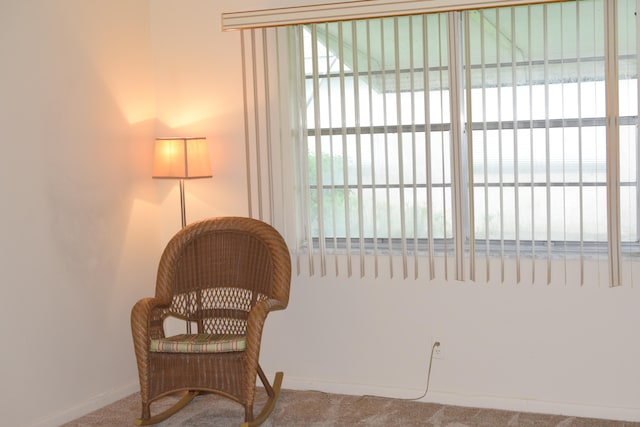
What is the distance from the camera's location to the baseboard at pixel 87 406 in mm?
3918

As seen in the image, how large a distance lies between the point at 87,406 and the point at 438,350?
1.88 metres

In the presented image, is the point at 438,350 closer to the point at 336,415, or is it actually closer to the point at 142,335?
the point at 336,415

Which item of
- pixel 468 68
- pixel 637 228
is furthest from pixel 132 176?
pixel 637 228

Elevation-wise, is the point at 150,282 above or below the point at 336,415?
above

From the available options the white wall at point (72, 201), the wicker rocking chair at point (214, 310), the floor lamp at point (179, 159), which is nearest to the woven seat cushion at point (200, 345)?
the wicker rocking chair at point (214, 310)

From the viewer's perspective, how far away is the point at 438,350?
4195 mm

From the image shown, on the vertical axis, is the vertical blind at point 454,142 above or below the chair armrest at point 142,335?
above

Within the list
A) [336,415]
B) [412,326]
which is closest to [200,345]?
[336,415]

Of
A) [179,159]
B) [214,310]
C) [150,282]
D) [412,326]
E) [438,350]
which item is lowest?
[438,350]

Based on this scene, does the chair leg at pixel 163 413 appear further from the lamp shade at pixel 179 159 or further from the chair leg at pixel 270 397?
the lamp shade at pixel 179 159

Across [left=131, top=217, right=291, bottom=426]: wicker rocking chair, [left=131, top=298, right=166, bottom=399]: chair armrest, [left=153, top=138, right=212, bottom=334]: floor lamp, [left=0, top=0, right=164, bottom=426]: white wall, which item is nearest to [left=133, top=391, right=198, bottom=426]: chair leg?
[left=131, top=217, right=291, bottom=426]: wicker rocking chair

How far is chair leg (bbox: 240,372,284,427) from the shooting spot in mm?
3829

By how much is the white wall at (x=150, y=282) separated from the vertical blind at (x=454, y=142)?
0.54 ft

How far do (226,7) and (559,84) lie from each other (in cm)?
190
